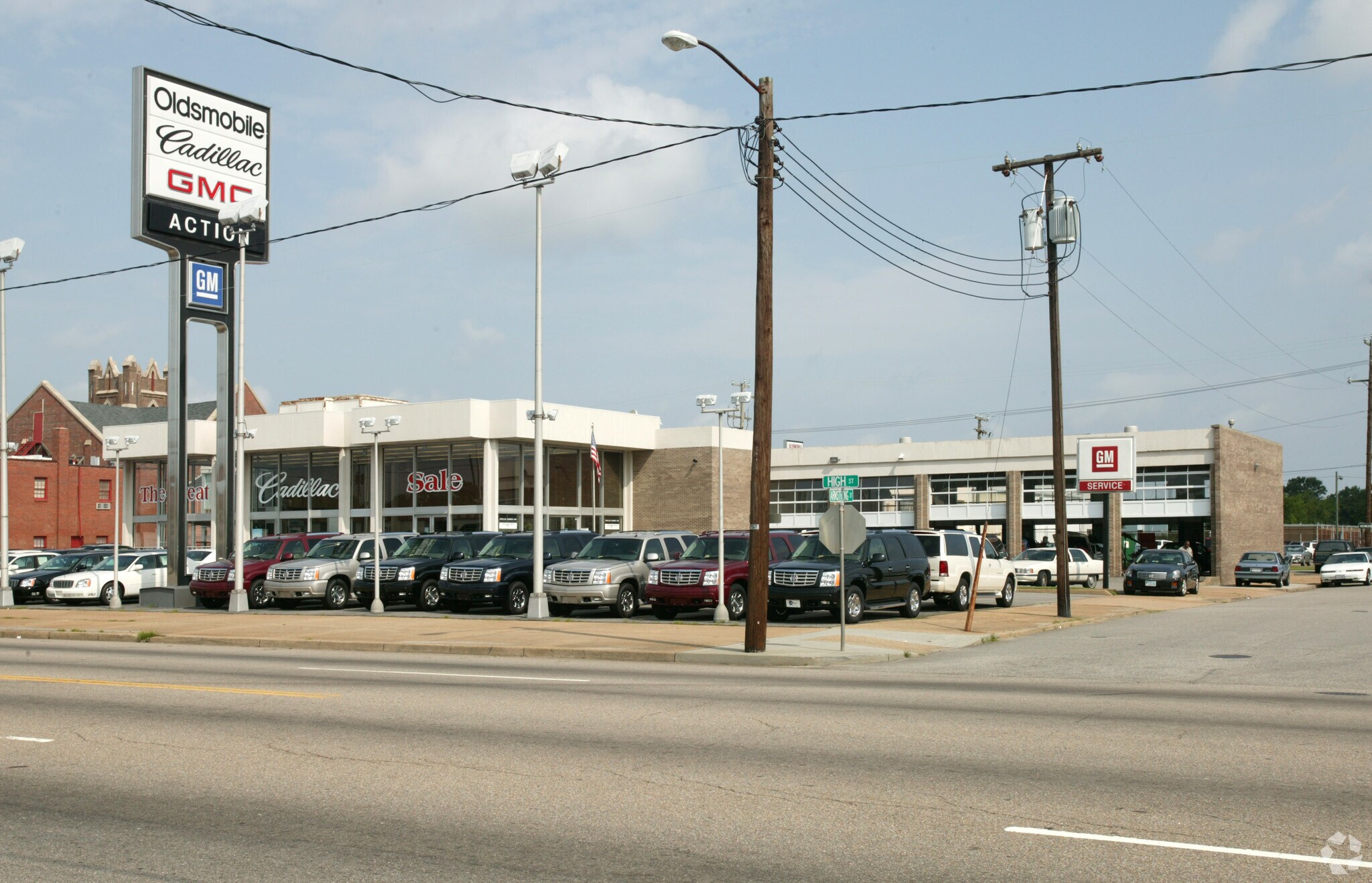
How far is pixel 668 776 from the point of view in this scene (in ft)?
27.1

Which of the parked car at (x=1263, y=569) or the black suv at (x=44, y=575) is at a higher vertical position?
the black suv at (x=44, y=575)

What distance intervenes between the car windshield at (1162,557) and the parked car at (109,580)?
1206 inches

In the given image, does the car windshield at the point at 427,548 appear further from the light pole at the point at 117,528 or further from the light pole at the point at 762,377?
the light pole at the point at 762,377

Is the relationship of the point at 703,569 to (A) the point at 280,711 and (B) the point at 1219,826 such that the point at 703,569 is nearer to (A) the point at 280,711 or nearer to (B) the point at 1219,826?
(A) the point at 280,711

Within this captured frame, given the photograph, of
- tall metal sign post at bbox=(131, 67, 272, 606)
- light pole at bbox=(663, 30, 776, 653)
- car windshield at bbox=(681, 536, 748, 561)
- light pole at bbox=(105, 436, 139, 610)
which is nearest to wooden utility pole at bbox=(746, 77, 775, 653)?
light pole at bbox=(663, 30, 776, 653)

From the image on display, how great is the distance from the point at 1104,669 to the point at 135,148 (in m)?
27.7

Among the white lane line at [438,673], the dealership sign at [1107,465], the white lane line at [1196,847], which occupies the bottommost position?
the white lane line at [438,673]

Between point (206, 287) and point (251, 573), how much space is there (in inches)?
326

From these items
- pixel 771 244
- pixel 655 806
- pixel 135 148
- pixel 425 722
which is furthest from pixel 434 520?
pixel 655 806

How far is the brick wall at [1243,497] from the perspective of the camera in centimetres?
5366

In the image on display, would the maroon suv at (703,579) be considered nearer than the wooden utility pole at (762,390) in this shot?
No

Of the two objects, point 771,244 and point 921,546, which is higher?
point 771,244

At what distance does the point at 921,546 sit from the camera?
26172mm

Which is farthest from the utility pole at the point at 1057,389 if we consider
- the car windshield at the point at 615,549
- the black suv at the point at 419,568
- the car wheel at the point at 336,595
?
the car wheel at the point at 336,595
